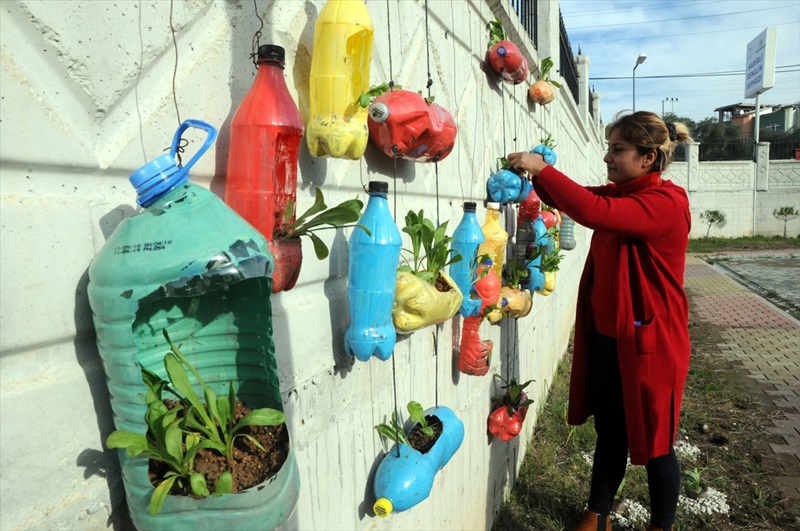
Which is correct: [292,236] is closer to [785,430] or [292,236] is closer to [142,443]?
[142,443]

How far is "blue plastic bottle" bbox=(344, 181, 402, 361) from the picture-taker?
52.4 inches

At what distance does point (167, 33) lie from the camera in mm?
913

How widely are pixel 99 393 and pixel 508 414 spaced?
2.34 meters

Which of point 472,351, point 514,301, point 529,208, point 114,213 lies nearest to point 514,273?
point 514,301

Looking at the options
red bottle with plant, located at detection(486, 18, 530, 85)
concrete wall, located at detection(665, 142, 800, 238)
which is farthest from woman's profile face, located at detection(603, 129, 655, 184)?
concrete wall, located at detection(665, 142, 800, 238)

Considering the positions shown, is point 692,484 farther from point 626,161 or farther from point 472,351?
point 626,161

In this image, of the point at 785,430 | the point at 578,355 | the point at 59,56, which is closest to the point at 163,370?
the point at 59,56

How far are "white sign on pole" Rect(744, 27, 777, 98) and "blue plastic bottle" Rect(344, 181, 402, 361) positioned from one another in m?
28.6

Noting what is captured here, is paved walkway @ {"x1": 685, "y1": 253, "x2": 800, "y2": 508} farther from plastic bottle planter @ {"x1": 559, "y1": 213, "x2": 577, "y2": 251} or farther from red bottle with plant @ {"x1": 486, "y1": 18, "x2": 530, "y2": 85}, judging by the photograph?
red bottle with plant @ {"x1": 486, "y1": 18, "x2": 530, "y2": 85}

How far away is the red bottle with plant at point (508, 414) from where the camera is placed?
9.23ft

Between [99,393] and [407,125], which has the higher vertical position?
[407,125]

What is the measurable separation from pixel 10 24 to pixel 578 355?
2.26 m

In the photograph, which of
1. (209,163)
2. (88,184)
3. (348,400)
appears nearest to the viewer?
(88,184)

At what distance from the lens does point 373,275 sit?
4.39ft
